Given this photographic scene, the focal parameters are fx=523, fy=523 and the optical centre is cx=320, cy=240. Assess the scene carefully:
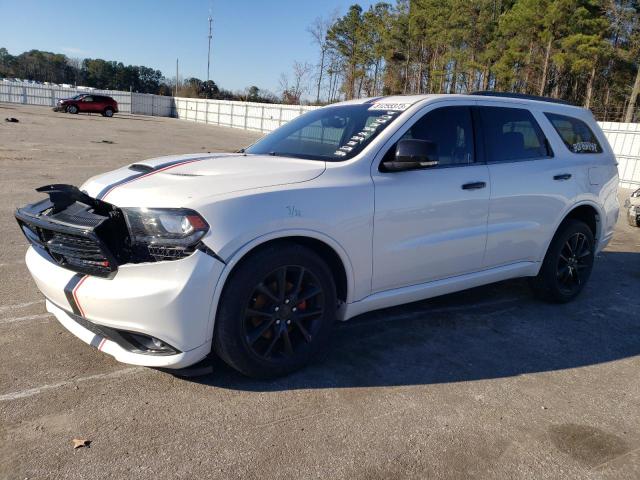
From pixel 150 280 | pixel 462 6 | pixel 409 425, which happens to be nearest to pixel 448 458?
pixel 409 425

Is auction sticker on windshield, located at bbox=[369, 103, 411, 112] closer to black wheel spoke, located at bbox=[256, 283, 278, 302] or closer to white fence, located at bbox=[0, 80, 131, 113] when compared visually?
black wheel spoke, located at bbox=[256, 283, 278, 302]

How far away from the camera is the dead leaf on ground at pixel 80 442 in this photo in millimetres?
2586

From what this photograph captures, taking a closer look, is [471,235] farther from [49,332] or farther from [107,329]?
[49,332]

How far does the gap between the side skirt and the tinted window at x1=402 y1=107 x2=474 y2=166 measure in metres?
0.94

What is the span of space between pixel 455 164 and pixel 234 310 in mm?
2140

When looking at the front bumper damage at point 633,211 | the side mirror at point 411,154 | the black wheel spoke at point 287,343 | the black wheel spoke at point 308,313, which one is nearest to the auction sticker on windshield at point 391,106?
the side mirror at point 411,154

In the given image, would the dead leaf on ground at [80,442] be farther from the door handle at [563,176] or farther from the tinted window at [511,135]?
the door handle at [563,176]

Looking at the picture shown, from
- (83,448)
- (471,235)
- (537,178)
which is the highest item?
(537,178)

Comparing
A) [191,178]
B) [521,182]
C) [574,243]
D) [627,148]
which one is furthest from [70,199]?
[627,148]

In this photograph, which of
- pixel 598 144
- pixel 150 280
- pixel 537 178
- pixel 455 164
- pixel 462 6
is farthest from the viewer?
pixel 462 6

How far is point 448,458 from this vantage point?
8.84ft

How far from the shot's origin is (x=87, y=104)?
43.9m

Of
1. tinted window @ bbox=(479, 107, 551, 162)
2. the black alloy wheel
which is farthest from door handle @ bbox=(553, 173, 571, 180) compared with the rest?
the black alloy wheel

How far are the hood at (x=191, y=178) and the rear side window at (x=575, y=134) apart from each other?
278 centimetres
